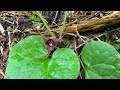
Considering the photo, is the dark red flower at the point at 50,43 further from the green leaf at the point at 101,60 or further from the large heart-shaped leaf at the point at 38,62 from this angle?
the green leaf at the point at 101,60

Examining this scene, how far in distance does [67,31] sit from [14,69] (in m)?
0.36

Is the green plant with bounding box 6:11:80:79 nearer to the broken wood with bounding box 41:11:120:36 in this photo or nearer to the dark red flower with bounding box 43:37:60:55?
the dark red flower with bounding box 43:37:60:55

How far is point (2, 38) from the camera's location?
4.91 feet

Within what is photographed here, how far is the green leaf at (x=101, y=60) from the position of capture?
123 centimetres

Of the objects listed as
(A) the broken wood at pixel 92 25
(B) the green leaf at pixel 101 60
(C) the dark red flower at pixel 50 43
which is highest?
(A) the broken wood at pixel 92 25

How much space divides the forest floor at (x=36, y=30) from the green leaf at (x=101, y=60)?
116mm

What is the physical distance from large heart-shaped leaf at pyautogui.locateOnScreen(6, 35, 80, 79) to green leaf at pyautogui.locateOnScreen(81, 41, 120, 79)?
2.8 inches

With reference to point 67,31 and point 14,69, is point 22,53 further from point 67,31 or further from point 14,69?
point 67,31

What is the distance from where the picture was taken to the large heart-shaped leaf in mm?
1229

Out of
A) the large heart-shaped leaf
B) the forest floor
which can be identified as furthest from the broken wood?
the large heart-shaped leaf

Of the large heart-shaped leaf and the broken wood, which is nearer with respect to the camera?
the large heart-shaped leaf

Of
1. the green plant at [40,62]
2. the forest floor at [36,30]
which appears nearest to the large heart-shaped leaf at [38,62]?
the green plant at [40,62]

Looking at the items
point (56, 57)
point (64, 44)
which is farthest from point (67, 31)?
point (56, 57)

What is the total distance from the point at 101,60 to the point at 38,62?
299mm
